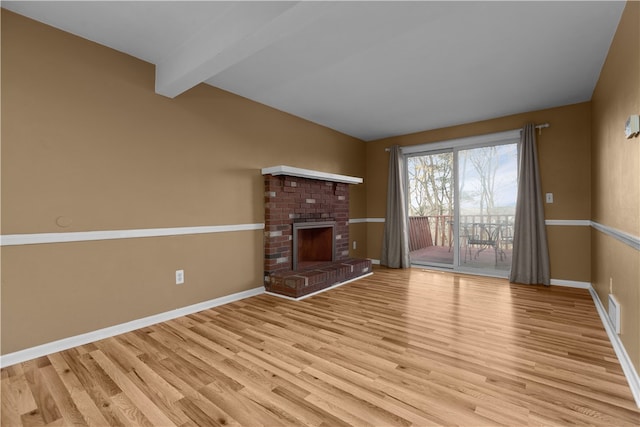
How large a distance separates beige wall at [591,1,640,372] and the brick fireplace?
2615 millimetres

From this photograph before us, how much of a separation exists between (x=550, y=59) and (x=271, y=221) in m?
3.17

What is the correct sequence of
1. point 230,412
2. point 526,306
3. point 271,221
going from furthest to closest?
point 271,221 → point 526,306 → point 230,412

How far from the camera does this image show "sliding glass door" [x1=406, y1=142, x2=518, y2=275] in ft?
14.3

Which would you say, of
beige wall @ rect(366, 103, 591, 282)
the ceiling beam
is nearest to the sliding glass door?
beige wall @ rect(366, 103, 591, 282)

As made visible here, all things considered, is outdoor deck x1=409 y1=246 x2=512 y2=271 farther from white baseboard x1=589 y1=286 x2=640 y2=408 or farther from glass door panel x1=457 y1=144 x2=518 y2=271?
white baseboard x1=589 y1=286 x2=640 y2=408

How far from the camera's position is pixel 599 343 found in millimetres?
2184

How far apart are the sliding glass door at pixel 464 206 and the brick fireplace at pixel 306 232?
4.50 ft

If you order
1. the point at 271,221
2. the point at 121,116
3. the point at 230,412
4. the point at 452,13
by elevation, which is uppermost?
the point at 452,13

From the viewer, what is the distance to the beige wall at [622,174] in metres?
1.67

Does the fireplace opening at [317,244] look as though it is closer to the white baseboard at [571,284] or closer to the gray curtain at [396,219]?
the gray curtain at [396,219]

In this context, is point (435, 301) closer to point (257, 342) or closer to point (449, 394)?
point (449, 394)

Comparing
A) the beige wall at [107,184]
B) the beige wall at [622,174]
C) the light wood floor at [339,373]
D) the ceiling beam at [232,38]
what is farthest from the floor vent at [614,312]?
the beige wall at [107,184]

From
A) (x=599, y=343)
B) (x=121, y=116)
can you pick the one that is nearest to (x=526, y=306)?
(x=599, y=343)

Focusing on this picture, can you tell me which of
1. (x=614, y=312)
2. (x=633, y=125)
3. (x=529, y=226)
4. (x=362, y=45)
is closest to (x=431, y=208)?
(x=529, y=226)
